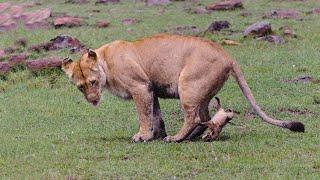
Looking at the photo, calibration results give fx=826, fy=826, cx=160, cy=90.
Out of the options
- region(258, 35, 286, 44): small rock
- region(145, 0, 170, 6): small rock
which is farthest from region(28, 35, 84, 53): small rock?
region(145, 0, 170, 6): small rock

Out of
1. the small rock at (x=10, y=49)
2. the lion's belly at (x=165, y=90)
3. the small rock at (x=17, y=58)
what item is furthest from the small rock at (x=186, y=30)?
the lion's belly at (x=165, y=90)

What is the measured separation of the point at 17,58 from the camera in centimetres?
1820

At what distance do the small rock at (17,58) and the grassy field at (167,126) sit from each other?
18.6 inches

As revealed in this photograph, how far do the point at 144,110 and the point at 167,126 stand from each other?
1.50 meters

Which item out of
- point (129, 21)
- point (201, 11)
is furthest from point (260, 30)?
point (201, 11)

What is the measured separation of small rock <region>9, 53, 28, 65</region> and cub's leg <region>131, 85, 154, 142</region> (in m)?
7.15

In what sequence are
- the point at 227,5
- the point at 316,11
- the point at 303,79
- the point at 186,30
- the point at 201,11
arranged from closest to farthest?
the point at 303,79 < the point at 186,30 < the point at 316,11 < the point at 201,11 < the point at 227,5

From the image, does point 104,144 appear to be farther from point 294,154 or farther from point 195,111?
point 294,154

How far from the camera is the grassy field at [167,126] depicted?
955 centimetres

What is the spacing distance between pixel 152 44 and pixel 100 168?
2.35 metres

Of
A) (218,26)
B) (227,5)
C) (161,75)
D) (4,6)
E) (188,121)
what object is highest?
(161,75)

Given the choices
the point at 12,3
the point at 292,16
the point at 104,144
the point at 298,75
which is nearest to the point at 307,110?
the point at 298,75

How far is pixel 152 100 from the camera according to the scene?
11.1 m

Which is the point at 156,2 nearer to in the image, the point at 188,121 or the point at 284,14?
the point at 284,14
